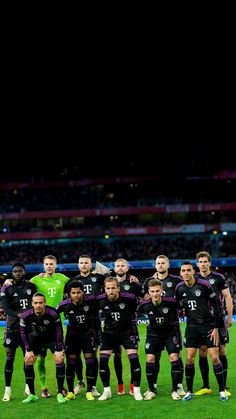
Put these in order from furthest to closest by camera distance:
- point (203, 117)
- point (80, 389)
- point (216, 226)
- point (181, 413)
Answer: point (203, 117) → point (216, 226) → point (80, 389) → point (181, 413)

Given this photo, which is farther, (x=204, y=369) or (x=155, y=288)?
(x=204, y=369)

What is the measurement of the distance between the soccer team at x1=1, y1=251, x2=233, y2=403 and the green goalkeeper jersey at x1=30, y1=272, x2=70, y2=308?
0.93 metres

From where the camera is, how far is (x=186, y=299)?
11.7 metres

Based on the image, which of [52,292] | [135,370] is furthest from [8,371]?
[135,370]

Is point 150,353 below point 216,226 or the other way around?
below

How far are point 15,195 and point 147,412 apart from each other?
212 feet

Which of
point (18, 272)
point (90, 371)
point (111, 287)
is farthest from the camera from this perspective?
point (18, 272)

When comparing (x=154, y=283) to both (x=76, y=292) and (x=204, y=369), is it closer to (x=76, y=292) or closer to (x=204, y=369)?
(x=76, y=292)

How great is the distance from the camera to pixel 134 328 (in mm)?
Answer: 12141

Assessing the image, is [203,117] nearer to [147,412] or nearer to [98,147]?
[98,147]

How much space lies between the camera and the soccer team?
11547mm

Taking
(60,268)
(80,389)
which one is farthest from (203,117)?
(80,389)

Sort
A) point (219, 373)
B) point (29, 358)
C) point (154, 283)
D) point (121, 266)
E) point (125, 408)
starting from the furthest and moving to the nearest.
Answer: point (121, 266)
point (29, 358)
point (154, 283)
point (219, 373)
point (125, 408)

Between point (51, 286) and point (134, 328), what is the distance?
6.87 feet
